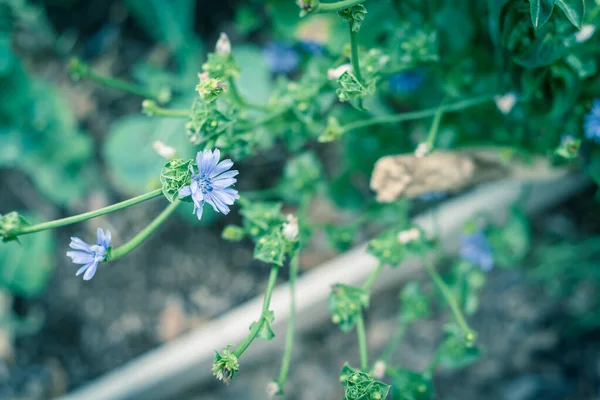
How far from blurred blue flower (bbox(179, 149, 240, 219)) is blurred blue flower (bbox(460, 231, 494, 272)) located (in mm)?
523

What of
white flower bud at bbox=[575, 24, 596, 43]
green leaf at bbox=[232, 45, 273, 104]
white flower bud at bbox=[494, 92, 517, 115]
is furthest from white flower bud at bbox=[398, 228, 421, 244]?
green leaf at bbox=[232, 45, 273, 104]

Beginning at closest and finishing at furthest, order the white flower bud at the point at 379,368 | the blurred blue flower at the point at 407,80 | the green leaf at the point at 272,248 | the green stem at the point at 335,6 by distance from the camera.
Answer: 1. the green stem at the point at 335,6
2. the green leaf at the point at 272,248
3. the white flower bud at the point at 379,368
4. the blurred blue flower at the point at 407,80

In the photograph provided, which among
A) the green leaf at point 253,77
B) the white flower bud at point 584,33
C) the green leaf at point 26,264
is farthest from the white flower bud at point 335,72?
the green leaf at point 26,264

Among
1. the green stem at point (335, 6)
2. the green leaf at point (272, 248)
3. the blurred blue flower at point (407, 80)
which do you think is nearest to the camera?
the green stem at point (335, 6)

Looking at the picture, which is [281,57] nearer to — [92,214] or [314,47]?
[314,47]

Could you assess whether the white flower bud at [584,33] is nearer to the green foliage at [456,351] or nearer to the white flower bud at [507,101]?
the white flower bud at [507,101]

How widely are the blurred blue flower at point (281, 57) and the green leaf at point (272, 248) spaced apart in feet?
1.84

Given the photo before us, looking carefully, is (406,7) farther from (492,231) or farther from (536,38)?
(492,231)

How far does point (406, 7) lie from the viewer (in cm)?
73

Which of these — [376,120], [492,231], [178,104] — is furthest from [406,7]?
[178,104]

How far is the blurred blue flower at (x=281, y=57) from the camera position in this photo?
3.48 feet

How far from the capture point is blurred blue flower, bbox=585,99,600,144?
66 cm

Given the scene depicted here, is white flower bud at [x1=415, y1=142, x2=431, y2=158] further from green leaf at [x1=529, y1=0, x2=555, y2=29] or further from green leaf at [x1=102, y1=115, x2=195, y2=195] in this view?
green leaf at [x1=102, y1=115, x2=195, y2=195]

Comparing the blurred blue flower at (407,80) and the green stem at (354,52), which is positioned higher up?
the blurred blue flower at (407,80)
